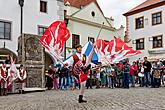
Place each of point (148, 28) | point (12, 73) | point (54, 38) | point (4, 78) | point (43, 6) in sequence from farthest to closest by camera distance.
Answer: point (148, 28), point (43, 6), point (54, 38), point (12, 73), point (4, 78)

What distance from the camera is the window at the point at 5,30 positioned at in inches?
993

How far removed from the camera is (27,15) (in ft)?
Answer: 88.8

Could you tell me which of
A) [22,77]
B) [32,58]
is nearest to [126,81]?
[32,58]

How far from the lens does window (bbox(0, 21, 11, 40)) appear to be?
25234 millimetres

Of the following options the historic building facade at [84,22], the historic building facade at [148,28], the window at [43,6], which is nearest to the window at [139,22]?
the historic building facade at [148,28]

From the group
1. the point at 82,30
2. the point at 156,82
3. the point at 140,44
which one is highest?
the point at 82,30

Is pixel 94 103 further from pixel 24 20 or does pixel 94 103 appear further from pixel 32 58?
pixel 24 20

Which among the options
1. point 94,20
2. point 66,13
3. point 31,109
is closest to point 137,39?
point 94,20

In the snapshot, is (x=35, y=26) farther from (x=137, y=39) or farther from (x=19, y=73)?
(x=137, y=39)

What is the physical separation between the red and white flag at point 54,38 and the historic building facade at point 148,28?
66.3ft

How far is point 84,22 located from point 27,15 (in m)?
12.4

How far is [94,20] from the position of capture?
40.4 m

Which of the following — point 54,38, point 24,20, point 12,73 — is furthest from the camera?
point 24,20

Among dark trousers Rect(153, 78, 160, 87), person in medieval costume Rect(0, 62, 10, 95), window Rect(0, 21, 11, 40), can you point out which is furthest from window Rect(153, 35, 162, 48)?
person in medieval costume Rect(0, 62, 10, 95)
